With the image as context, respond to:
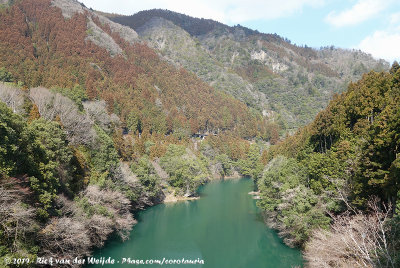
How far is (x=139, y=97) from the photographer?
4286 inches

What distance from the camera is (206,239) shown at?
136 ft

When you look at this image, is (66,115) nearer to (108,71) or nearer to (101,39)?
(108,71)

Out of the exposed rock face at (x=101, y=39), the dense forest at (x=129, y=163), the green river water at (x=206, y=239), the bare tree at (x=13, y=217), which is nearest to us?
the bare tree at (x=13, y=217)

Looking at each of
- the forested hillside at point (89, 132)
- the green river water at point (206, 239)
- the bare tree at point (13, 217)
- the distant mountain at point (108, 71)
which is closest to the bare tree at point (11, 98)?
the forested hillside at point (89, 132)

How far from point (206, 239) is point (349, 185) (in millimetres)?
21648

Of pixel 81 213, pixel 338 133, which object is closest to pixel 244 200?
pixel 338 133

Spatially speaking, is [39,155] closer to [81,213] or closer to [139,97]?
[81,213]

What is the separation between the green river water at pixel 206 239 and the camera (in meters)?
33.6

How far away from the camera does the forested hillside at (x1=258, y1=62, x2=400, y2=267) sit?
64.5 ft

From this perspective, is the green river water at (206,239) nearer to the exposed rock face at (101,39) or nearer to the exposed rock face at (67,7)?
the exposed rock face at (101,39)

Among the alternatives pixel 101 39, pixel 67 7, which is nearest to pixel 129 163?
pixel 101 39

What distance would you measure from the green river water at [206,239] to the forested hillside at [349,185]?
3491 mm

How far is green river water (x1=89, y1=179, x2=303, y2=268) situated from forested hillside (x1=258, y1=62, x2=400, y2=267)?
11.5 feet

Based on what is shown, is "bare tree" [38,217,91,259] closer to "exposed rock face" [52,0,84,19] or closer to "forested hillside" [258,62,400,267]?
Answer: "forested hillside" [258,62,400,267]
